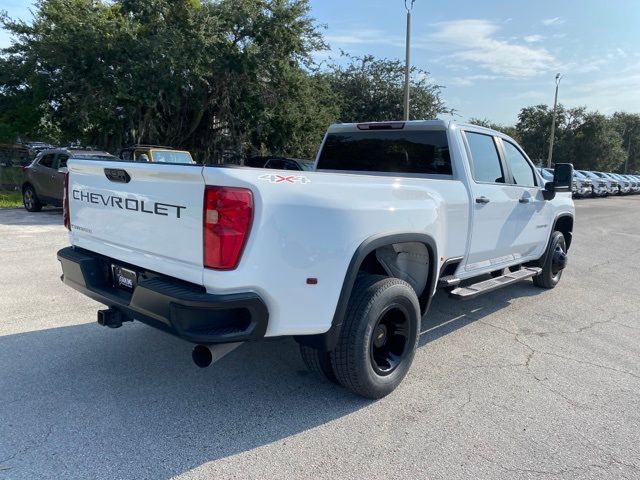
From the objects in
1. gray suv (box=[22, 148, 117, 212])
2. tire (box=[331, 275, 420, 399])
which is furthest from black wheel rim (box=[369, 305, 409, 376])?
gray suv (box=[22, 148, 117, 212])

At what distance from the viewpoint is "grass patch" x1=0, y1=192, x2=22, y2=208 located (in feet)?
45.6

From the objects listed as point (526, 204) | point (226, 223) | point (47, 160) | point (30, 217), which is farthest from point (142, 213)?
point (47, 160)

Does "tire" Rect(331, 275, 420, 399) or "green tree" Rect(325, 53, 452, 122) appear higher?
"green tree" Rect(325, 53, 452, 122)

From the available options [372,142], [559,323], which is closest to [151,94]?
[372,142]

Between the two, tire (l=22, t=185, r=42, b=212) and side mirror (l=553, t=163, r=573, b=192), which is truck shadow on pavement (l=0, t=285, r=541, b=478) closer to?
side mirror (l=553, t=163, r=573, b=192)

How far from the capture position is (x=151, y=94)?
678 inches

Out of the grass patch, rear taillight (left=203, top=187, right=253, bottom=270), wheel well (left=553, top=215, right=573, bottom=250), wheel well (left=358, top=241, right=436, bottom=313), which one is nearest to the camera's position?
rear taillight (left=203, top=187, right=253, bottom=270)

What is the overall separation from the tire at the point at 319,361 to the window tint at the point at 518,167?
3.26 meters

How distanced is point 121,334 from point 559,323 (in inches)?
179

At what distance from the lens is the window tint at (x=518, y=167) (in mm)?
5371

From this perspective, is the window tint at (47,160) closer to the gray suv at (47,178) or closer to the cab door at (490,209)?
the gray suv at (47,178)

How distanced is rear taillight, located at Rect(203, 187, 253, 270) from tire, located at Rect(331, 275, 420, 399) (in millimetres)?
988

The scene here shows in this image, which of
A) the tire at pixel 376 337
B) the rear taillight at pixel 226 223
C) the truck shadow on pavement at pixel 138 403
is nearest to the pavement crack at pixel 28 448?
the truck shadow on pavement at pixel 138 403

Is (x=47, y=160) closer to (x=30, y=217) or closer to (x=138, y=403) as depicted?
(x=30, y=217)
